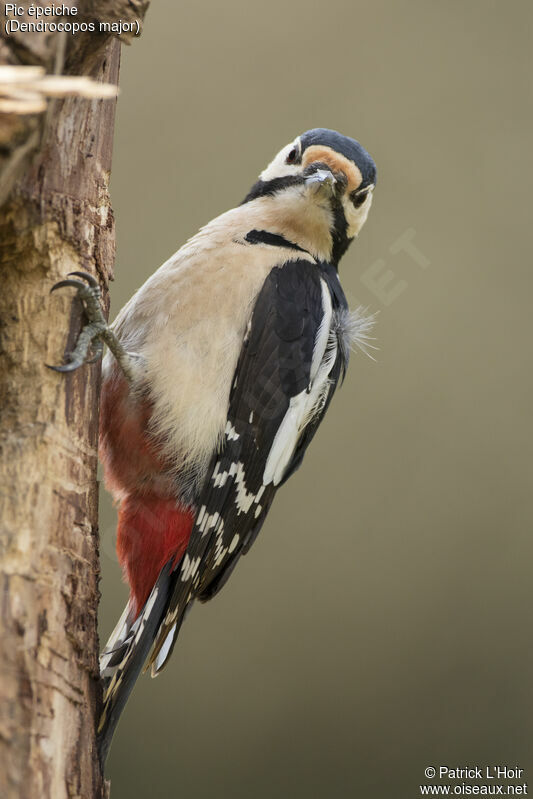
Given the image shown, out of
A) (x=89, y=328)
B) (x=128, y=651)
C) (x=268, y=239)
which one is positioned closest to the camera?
(x=89, y=328)

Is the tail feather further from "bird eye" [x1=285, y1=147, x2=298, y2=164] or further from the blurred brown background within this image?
the blurred brown background

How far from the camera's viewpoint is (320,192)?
6.41ft

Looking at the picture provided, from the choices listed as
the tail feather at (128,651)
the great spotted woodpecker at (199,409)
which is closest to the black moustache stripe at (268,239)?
the great spotted woodpecker at (199,409)

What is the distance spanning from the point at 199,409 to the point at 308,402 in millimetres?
297

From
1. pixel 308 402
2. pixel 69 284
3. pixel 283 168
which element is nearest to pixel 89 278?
pixel 69 284

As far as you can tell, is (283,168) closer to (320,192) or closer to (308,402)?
(320,192)

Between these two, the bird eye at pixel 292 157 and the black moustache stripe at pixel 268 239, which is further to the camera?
the bird eye at pixel 292 157

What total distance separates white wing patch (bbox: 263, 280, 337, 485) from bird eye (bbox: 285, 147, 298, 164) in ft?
Answer: 1.06

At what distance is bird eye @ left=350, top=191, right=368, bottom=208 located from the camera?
6.68ft

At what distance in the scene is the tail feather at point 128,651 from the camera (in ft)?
4.82

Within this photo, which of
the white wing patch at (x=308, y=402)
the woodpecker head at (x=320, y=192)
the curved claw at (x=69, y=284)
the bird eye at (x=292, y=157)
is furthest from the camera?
the bird eye at (x=292, y=157)

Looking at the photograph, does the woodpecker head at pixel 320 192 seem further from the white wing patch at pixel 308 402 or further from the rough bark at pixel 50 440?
the rough bark at pixel 50 440

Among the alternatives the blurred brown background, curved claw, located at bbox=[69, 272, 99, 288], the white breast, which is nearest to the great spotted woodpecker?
the white breast

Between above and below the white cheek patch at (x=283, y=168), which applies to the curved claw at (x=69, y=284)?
below
